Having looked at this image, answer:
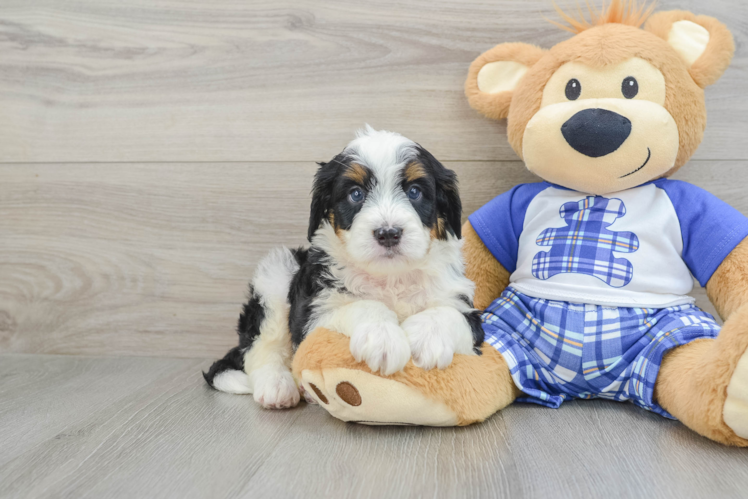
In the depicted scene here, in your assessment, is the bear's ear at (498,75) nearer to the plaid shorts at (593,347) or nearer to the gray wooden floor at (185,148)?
the gray wooden floor at (185,148)

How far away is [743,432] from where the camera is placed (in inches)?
44.9

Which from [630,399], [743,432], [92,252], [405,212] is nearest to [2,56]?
[92,252]

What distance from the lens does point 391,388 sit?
1.25m

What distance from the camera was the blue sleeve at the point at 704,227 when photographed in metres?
1.46

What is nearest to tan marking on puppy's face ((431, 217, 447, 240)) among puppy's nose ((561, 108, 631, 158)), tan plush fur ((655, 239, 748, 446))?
puppy's nose ((561, 108, 631, 158))

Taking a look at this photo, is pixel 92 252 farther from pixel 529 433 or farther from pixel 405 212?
pixel 529 433

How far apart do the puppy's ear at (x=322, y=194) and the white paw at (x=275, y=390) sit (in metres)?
0.44

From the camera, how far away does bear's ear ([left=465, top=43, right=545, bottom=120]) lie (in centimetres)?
174

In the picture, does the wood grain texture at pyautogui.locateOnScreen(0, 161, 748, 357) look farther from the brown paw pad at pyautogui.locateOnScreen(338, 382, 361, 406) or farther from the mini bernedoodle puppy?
the brown paw pad at pyautogui.locateOnScreen(338, 382, 361, 406)

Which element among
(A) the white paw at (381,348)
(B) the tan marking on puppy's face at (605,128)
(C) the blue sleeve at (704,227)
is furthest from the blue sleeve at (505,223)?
(A) the white paw at (381,348)

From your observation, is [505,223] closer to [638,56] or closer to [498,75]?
[498,75]

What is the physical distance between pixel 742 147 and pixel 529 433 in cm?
130

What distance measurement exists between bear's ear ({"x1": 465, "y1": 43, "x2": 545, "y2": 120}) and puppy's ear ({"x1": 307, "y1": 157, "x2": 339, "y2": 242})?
57 centimetres

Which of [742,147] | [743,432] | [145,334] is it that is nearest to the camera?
[743,432]
